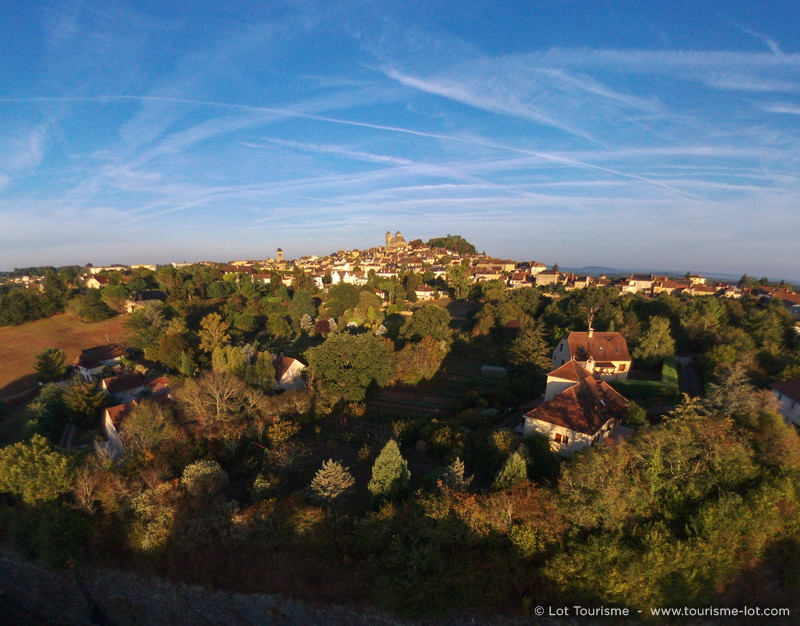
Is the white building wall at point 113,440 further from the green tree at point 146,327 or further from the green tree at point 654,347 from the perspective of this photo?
the green tree at point 654,347

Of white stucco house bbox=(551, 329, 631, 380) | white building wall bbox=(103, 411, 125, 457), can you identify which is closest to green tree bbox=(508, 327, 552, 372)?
white stucco house bbox=(551, 329, 631, 380)

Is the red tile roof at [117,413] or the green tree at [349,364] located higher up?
the green tree at [349,364]

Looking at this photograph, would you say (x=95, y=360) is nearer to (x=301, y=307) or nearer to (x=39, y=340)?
(x=39, y=340)

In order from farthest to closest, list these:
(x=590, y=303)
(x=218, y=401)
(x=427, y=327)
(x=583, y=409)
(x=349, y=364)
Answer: (x=590, y=303) → (x=427, y=327) → (x=349, y=364) → (x=218, y=401) → (x=583, y=409)

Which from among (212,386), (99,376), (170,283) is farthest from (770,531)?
(170,283)

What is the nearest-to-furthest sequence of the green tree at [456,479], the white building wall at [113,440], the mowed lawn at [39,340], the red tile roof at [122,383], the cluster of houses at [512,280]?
the green tree at [456,479]
the white building wall at [113,440]
the red tile roof at [122,383]
the mowed lawn at [39,340]
the cluster of houses at [512,280]

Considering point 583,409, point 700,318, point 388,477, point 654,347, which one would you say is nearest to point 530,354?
point 654,347

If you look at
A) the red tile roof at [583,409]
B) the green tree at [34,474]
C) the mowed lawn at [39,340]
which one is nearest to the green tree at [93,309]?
the mowed lawn at [39,340]

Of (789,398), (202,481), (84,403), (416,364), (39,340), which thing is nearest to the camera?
(202,481)
